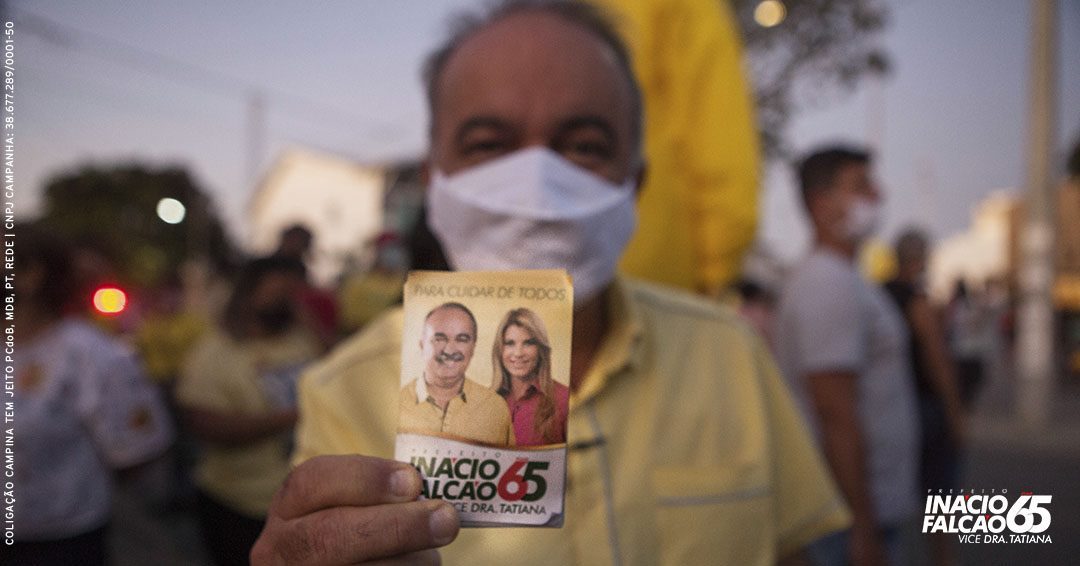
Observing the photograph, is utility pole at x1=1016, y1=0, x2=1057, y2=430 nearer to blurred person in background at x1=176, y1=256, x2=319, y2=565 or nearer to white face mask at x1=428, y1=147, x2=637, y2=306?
blurred person in background at x1=176, y1=256, x2=319, y2=565

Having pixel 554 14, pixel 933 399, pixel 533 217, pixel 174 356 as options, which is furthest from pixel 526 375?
pixel 174 356

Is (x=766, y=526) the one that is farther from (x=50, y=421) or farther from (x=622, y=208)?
(x=50, y=421)

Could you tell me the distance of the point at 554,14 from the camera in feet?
4.13

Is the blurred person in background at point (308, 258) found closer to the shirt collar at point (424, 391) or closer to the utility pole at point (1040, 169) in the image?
the shirt collar at point (424, 391)

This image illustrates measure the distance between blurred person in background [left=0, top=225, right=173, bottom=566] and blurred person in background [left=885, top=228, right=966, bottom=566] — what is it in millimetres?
3886

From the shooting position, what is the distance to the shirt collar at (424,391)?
876mm

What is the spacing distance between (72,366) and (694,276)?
2379 mm

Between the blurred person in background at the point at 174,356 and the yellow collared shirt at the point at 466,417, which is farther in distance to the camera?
the blurred person in background at the point at 174,356

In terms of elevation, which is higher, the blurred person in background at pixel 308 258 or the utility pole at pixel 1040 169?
the utility pole at pixel 1040 169

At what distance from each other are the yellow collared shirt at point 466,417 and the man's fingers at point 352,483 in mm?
52

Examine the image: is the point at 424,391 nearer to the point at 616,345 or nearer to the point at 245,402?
the point at 616,345

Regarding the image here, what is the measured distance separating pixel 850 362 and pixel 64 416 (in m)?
2.83

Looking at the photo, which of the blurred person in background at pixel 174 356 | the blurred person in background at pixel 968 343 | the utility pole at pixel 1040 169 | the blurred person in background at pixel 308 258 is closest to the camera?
the blurred person in background at pixel 308 258

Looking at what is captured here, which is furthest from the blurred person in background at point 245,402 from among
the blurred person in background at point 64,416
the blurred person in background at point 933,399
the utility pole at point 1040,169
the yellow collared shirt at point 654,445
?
the utility pole at point 1040,169
